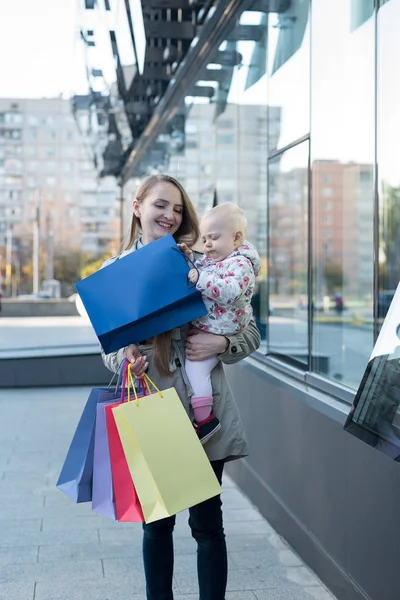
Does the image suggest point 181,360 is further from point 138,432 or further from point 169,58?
point 169,58

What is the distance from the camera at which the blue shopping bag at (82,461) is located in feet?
9.12

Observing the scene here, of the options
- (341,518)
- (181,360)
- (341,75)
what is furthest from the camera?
(341,75)

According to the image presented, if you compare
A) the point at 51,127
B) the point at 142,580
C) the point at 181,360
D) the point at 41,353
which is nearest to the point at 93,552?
the point at 142,580

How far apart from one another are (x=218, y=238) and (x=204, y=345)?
373 millimetres

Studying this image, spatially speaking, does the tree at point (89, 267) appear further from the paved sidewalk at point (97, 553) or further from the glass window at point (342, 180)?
the paved sidewalk at point (97, 553)

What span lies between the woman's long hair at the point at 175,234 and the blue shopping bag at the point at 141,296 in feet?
0.39

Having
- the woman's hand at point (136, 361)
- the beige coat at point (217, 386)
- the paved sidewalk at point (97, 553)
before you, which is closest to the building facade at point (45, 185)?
the paved sidewalk at point (97, 553)

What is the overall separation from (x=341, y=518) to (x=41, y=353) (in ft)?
28.5

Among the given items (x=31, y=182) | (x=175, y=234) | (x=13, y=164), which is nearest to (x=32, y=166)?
(x=31, y=182)

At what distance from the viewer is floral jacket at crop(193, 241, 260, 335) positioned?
2.71 m

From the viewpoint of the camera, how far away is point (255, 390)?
5.20 meters

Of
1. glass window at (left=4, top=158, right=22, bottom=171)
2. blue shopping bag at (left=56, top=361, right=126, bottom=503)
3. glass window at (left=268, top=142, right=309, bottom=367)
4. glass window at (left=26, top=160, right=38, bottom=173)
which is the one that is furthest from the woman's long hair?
glass window at (left=26, top=160, right=38, bottom=173)

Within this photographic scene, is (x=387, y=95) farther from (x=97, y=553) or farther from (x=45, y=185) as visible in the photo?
(x=45, y=185)

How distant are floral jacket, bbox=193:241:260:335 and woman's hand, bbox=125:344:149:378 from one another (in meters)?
0.23
